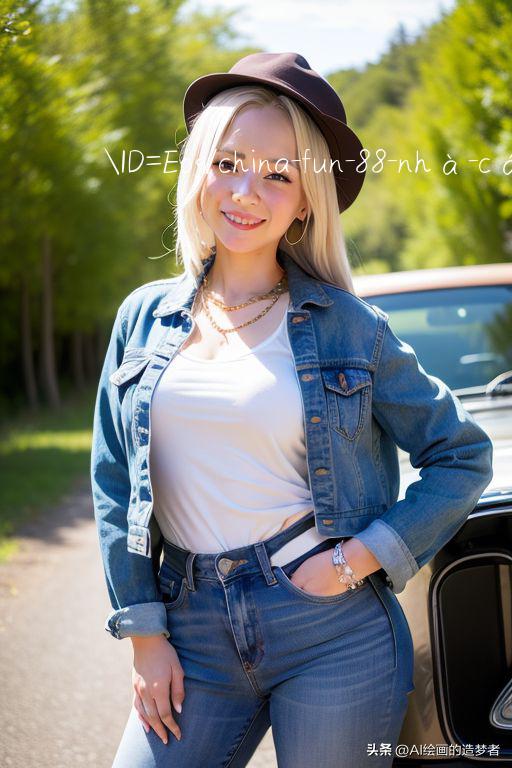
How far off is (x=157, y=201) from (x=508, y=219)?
459 inches

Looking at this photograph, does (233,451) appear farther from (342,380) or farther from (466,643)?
(466,643)

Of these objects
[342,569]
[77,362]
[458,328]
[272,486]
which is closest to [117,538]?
[272,486]

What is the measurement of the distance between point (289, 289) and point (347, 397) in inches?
12.9

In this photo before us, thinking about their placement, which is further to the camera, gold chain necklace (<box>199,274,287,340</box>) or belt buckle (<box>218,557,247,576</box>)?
gold chain necklace (<box>199,274,287,340</box>)

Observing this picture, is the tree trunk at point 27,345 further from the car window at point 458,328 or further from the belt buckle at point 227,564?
the belt buckle at point 227,564

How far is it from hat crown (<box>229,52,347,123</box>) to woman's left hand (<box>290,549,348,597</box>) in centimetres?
101

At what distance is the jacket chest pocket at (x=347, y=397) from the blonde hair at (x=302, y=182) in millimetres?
276

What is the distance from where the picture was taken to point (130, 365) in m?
2.03

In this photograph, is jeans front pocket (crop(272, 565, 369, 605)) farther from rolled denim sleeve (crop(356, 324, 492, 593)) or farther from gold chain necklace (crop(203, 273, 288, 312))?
gold chain necklace (crop(203, 273, 288, 312))

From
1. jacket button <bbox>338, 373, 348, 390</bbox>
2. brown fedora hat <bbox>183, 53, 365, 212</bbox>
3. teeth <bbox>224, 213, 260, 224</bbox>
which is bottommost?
jacket button <bbox>338, 373, 348, 390</bbox>

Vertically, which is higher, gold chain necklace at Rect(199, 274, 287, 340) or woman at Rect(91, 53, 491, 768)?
gold chain necklace at Rect(199, 274, 287, 340)

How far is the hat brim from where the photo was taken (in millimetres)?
2012

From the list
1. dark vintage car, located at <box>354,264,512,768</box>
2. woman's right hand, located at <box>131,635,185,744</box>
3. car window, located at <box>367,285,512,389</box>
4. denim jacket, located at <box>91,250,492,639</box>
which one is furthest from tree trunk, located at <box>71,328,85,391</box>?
woman's right hand, located at <box>131,635,185,744</box>

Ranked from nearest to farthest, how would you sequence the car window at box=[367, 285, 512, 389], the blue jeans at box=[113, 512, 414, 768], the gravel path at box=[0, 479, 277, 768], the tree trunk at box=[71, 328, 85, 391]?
the blue jeans at box=[113, 512, 414, 768] → the gravel path at box=[0, 479, 277, 768] → the car window at box=[367, 285, 512, 389] → the tree trunk at box=[71, 328, 85, 391]
